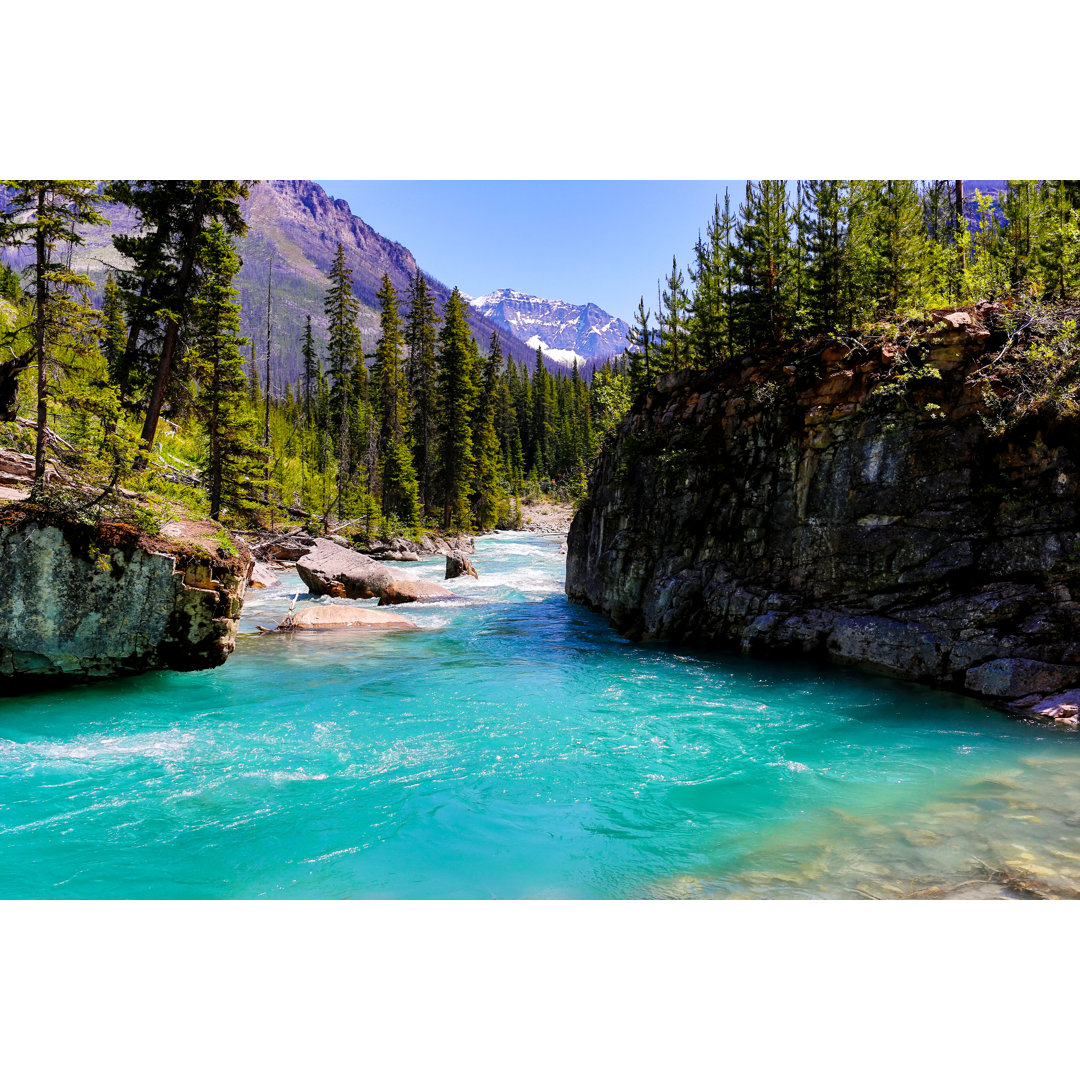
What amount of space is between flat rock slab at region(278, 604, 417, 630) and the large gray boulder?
10.7ft

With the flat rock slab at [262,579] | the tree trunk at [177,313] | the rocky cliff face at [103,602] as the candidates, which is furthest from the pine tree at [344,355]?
the rocky cliff face at [103,602]

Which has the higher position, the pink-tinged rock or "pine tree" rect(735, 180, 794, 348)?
"pine tree" rect(735, 180, 794, 348)

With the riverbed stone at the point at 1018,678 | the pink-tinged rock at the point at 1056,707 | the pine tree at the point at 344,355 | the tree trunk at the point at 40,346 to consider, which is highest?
the pine tree at the point at 344,355

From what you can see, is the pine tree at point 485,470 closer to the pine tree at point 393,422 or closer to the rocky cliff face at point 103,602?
the pine tree at point 393,422

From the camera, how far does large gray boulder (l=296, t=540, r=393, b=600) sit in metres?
21.7

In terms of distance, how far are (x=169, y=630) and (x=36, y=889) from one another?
19.8 feet

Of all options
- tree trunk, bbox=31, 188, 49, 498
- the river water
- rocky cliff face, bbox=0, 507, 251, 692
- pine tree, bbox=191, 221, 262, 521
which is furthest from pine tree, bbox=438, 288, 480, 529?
tree trunk, bbox=31, 188, 49, 498

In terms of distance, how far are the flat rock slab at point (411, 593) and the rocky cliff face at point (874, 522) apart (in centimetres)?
727

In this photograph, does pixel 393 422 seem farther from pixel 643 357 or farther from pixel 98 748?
pixel 98 748

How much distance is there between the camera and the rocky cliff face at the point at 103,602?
962cm

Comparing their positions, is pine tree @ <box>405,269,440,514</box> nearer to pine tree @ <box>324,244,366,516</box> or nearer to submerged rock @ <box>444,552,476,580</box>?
pine tree @ <box>324,244,366,516</box>

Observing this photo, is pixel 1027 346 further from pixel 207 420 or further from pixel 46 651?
pixel 207 420

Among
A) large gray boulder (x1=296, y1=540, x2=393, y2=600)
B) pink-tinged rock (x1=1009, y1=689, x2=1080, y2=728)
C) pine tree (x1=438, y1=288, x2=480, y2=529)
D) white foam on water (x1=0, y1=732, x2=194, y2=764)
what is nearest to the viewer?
white foam on water (x1=0, y1=732, x2=194, y2=764)

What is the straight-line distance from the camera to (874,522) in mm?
11906
